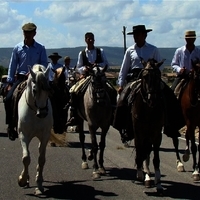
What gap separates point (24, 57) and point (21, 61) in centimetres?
12

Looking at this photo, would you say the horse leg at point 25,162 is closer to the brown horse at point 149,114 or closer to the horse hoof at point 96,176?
the horse hoof at point 96,176

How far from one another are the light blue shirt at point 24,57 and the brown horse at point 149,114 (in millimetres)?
2269

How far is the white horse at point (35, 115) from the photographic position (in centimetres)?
831

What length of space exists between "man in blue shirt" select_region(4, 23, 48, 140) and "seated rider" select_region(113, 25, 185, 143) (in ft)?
5.71

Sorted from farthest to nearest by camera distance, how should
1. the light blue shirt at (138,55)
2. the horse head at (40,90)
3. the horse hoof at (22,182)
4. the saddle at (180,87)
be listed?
1. the saddle at (180,87)
2. the light blue shirt at (138,55)
3. the horse hoof at (22,182)
4. the horse head at (40,90)


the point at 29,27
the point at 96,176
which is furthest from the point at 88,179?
the point at 29,27

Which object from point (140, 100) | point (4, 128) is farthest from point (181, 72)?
point (4, 128)

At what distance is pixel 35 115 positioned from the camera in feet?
28.6

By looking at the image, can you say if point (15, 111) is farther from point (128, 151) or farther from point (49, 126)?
point (128, 151)

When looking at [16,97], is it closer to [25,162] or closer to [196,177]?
[25,162]

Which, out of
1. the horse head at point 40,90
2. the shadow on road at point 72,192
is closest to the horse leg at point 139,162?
the shadow on road at point 72,192

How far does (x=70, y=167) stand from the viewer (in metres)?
11.3

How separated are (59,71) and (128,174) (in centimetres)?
462

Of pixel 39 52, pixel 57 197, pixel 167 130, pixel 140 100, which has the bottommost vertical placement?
pixel 57 197
